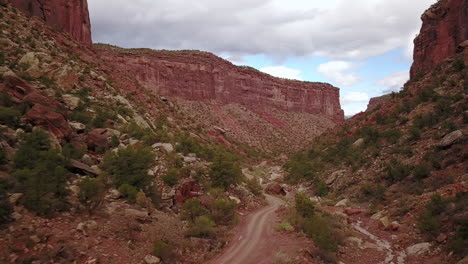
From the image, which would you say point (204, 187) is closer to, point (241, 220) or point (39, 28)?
point (241, 220)

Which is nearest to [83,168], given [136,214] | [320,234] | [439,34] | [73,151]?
[73,151]

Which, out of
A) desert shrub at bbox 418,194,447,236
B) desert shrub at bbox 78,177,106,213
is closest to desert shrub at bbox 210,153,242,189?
desert shrub at bbox 78,177,106,213

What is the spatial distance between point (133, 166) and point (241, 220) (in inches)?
223

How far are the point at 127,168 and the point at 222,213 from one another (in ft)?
15.0

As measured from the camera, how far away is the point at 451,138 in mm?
18578

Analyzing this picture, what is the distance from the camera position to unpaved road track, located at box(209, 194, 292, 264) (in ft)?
35.6

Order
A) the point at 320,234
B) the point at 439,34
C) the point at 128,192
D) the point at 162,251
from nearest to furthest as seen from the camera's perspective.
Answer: the point at 162,251, the point at 320,234, the point at 128,192, the point at 439,34

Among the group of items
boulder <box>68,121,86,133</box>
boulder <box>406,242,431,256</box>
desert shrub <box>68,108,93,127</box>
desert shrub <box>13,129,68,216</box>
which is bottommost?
boulder <box>406,242,431,256</box>

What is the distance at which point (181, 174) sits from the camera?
57.4ft

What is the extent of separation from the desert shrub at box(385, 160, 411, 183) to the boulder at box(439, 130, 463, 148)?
88.7 inches

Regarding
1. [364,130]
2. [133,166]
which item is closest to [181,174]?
[133,166]

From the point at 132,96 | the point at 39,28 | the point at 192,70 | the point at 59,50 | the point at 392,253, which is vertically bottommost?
the point at 392,253

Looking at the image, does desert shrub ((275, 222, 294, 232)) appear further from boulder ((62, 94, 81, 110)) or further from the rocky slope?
boulder ((62, 94, 81, 110))

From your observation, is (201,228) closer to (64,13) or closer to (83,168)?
(83,168)
